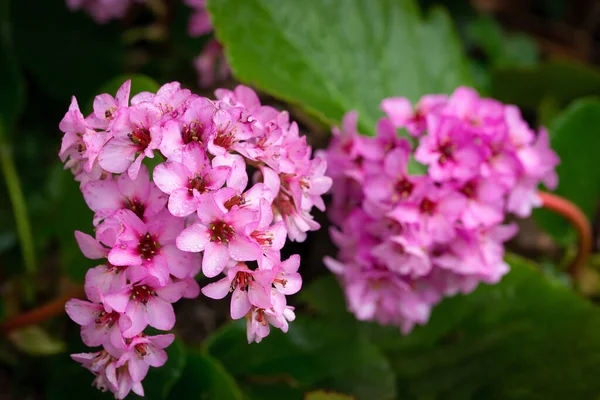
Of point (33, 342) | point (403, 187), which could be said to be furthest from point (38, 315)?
point (403, 187)

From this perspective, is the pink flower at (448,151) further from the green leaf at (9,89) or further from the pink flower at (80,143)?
the green leaf at (9,89)

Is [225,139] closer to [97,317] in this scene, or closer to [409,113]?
[97,317]

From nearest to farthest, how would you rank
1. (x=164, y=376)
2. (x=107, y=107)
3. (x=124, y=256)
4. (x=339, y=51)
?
(x=124, y=256), (x=107, y=107), (x=164, y=376), (x=339, y=51)

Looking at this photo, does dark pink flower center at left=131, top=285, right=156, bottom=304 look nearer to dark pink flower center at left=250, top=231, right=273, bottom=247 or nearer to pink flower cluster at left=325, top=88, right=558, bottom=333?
dark pink flower center at left=250, top=231, right=273, bottom=247

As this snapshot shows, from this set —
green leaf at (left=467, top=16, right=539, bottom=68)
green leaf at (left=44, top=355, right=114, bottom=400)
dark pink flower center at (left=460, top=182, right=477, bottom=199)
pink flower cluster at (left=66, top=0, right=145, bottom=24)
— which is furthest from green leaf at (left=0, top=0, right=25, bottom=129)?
green leaf at (left=467, top=16, right=539, bottom=68)

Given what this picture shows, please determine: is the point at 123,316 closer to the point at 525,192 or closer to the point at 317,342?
the point at 317,342

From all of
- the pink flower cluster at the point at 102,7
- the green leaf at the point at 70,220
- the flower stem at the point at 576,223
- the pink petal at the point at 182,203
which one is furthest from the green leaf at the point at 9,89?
the flower stem at the point at 576,223
